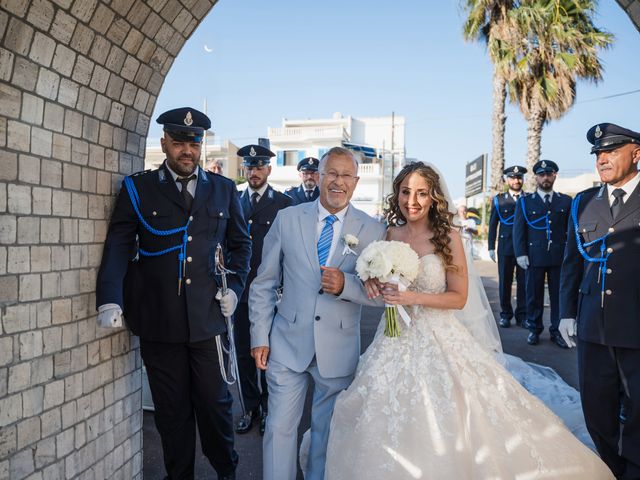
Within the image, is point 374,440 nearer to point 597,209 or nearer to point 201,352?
point 201,352

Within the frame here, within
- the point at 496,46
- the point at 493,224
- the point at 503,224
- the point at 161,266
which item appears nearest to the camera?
the point at 161,266

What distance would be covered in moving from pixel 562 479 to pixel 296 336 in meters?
1.68

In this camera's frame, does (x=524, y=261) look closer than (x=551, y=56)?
Yes

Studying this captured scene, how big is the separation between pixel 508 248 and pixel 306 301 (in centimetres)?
628

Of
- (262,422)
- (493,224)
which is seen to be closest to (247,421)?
(262,422)

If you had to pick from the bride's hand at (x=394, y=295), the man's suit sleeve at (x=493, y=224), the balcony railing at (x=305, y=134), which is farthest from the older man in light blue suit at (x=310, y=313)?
the balcony railing at (x=305, y=134)

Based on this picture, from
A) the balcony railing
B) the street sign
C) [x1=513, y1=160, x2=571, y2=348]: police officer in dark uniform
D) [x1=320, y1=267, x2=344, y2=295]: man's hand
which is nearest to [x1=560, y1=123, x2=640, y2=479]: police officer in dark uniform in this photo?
[x1=320, y1=267, x2=344, y2=295]: man's hand

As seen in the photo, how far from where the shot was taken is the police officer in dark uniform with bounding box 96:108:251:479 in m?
3.28

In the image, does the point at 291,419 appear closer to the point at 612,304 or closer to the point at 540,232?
the point at 612,304

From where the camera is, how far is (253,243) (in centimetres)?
522

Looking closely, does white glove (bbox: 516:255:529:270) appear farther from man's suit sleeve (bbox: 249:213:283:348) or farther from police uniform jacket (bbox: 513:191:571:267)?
man's suit sleeve (bbox: 249:213:283:348)

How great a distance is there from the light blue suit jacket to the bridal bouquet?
0.55 ft

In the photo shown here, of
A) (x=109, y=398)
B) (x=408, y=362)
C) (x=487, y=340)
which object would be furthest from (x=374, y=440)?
(x=109, y=398)

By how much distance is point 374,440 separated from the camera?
2.72 metres
